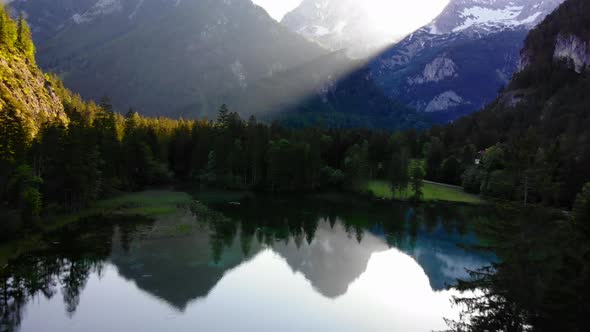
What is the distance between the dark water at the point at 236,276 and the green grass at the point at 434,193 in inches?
1161

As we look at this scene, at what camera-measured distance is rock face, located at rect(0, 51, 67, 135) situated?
75406 millimetres

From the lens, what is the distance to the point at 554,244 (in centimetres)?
2334

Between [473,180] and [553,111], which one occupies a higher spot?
[553,111]

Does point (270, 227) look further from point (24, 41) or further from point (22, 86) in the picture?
point (24, 41)

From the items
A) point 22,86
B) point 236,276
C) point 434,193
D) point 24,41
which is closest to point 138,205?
point 22,86

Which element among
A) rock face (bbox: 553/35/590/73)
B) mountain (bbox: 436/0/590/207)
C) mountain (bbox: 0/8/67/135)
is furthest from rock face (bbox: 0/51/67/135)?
rock face (bbox: 553/35/590/73)

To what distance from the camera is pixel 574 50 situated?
17388 cm

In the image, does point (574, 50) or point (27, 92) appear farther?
point (574, 50)

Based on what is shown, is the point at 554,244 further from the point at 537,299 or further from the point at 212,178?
the point at 212,178

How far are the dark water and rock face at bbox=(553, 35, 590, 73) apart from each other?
5326 inches

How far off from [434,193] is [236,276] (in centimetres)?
7537

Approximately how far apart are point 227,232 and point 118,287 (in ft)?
82.6

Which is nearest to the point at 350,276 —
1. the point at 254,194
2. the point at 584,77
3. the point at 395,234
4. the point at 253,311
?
the point at 253,311

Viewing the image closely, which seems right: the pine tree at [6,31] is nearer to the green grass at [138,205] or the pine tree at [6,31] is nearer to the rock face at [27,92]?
the rock face at [27,92]
